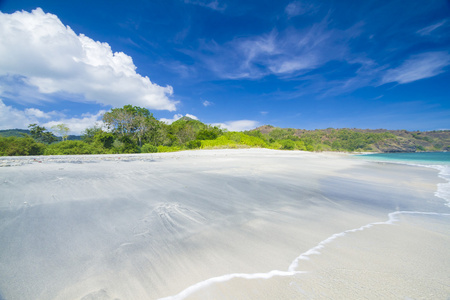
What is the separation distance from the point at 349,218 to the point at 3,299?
10.5 feet

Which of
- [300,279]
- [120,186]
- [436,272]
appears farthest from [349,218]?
[120,186]

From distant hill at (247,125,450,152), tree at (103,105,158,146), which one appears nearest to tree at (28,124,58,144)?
tree at (103,105,158,146)

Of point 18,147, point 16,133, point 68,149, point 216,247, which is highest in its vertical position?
point 16,133

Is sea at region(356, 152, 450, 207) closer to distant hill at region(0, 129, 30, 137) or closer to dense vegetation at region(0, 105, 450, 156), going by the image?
dense vegetation at region(0, 105, 450, 156)

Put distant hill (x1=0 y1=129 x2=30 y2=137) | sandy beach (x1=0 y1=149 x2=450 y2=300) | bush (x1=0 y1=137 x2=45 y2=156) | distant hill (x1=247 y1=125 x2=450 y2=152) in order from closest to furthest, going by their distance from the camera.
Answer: sandy beach (x1=0 y1=149 x2=450 y2=300), bush (x1=0 y1=137 x2=45 y2=156), distant hill (x1=0 y1=129 x2=30 y2=137), distant hill (x1=247 y1=125 x2=450 y2=152)

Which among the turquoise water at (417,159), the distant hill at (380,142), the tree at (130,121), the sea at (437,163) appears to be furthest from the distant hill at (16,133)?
the distant hill at (380,142)

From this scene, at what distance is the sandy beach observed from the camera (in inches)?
42.2

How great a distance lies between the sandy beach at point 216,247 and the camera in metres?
1.07

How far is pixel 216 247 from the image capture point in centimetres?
155

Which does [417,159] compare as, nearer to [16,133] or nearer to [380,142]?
[380,142]

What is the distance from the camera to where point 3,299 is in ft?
3.09

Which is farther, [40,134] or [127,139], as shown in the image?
[40,134]

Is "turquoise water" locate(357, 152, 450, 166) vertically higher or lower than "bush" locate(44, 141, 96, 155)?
lower

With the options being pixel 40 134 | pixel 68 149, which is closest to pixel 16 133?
pixel 40 134
